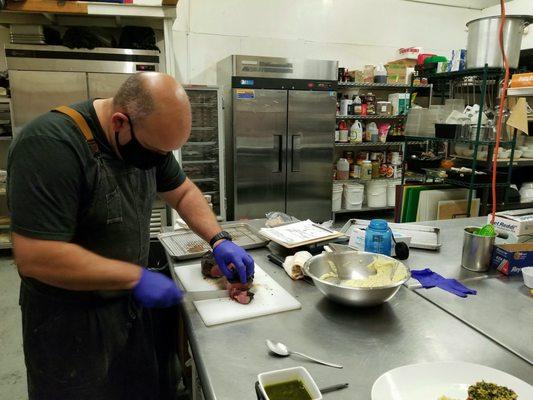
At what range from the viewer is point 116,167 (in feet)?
4.04

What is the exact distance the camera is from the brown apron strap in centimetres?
115

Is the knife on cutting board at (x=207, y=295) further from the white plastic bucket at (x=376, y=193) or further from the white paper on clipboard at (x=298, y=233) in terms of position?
the white plastic bucket at (x=376, y=193)

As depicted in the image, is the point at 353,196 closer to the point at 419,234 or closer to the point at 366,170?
the point at 366,170

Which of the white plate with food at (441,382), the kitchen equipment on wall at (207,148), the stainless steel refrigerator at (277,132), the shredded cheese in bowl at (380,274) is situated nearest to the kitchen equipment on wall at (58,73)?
the kitchen equipment on wall at (207,148)

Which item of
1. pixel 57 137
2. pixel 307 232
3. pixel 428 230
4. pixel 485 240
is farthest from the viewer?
pixel 428 230

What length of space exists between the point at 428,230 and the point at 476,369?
1152 millimetres

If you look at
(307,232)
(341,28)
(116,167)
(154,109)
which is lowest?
(307,232)

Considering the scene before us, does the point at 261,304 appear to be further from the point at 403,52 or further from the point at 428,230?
the point at 403,52

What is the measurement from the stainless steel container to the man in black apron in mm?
951

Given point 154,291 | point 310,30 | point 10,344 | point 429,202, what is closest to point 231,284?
point 154,291

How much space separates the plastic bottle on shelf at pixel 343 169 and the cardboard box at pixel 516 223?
3199 millimetres

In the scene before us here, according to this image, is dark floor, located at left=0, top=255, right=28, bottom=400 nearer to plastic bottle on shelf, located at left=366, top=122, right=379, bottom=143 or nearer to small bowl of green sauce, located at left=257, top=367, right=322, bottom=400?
small bowl of green sauce, located at left=257, top=367, right=322, bottom=400

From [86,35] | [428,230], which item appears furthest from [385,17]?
[428,230]

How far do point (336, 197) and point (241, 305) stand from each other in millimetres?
4147
